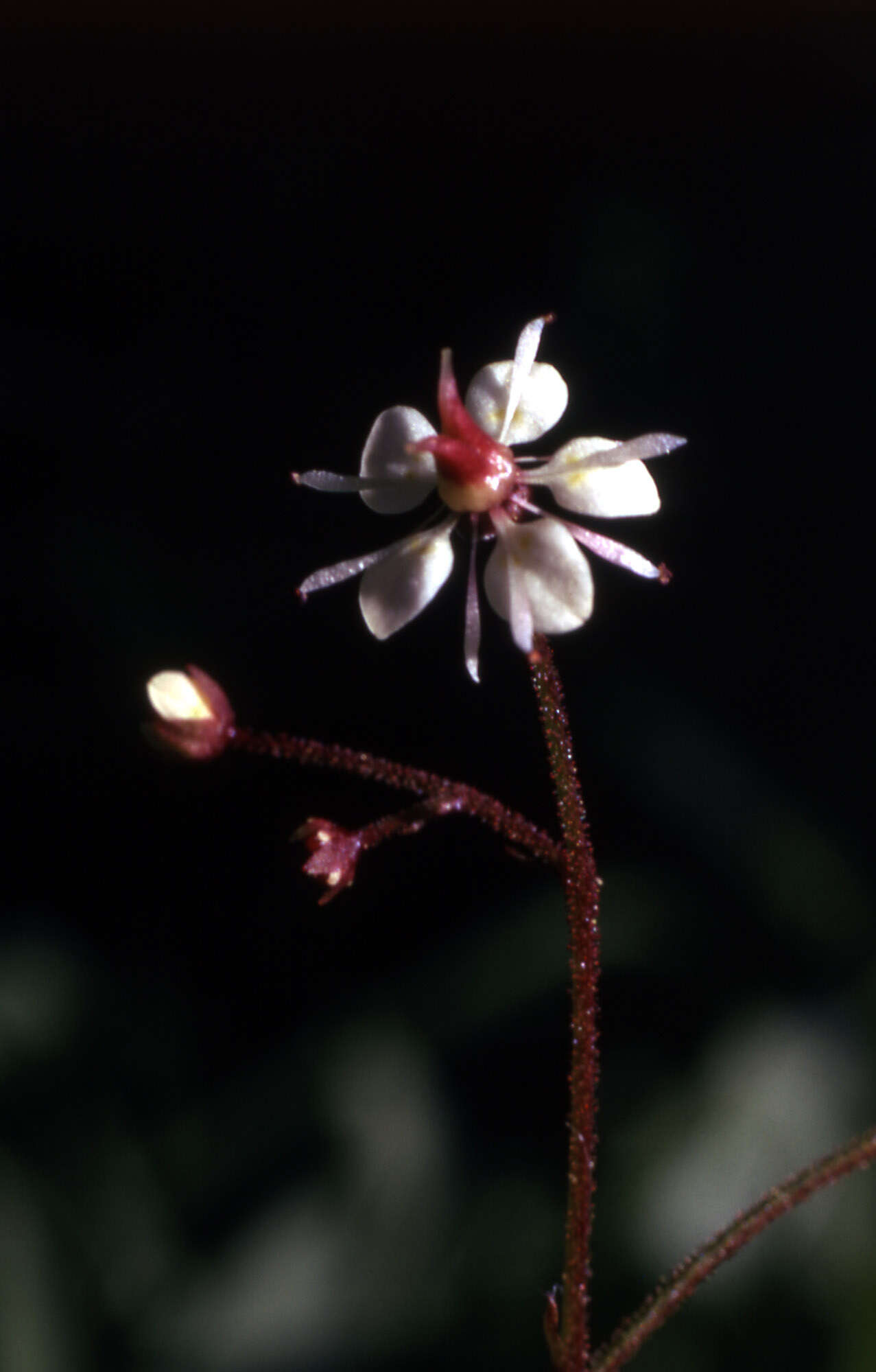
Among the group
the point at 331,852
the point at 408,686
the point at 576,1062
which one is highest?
the point at 408,686

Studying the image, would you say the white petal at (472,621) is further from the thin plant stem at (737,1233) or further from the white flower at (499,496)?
the thin plant stem at (737,1233)

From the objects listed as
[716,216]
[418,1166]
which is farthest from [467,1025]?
[716,216]

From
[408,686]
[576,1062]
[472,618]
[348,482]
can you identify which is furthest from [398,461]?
[408,686]

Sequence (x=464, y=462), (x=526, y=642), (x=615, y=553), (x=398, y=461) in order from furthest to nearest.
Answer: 1. (x=398, y=461)
2. (x=464, y=462)
3. (x=615, y=553)
4. (x=526, y=642)

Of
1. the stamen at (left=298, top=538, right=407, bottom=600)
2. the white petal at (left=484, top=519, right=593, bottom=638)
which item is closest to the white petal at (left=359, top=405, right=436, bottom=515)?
the stamen at (left=298, top=538, right=407, bottom=600)

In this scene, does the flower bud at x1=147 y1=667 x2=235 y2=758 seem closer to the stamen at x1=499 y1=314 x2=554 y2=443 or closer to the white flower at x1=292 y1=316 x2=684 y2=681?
the white flower at x1=292 y1=316 x2=684 y2=681

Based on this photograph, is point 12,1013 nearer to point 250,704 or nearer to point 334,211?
point 250,704

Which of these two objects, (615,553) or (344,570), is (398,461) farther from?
(615,553)
